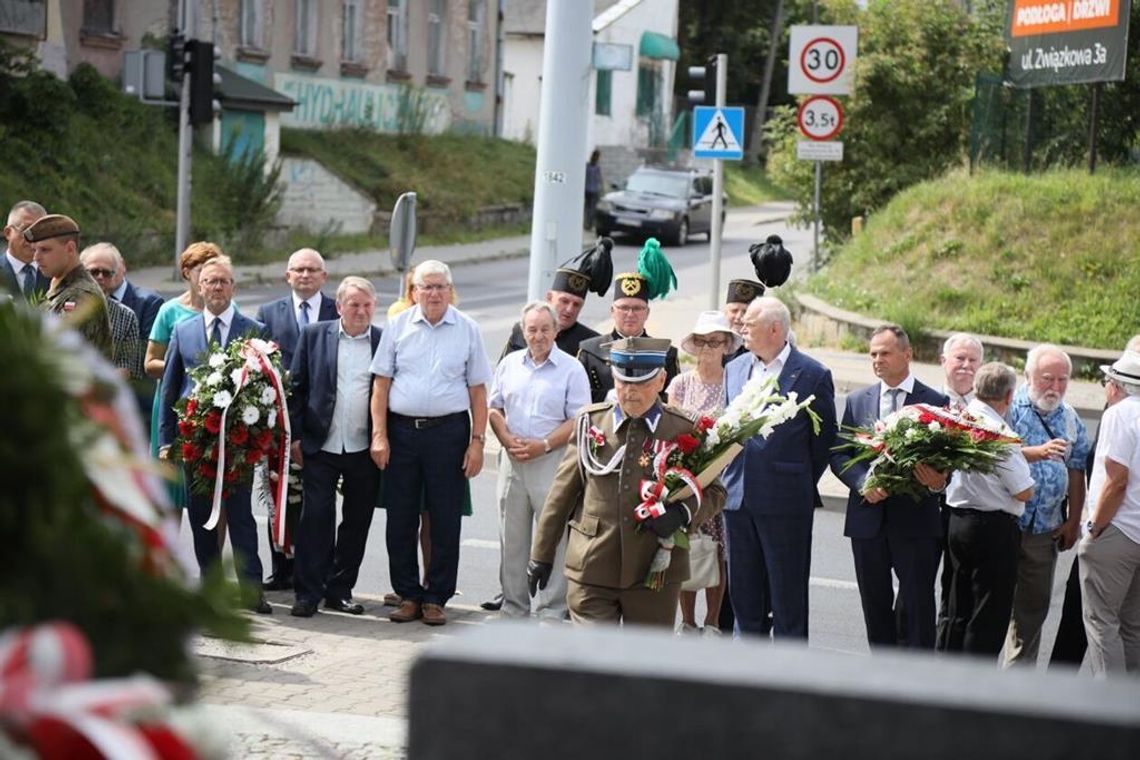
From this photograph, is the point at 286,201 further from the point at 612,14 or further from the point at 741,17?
the point at 741,17

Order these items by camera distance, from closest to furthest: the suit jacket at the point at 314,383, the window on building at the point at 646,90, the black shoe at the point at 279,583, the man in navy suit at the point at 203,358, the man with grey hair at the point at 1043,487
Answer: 1. the man with grey hair at the point at 1043,487
2. the man in navy suit at the point at 203,358
3. the suit jacket at the point at 314,383
4. the black shoe at the point at 279,583
5. the window on building at the point at 646,90

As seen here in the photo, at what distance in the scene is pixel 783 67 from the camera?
78.8m

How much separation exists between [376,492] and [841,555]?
3.58m

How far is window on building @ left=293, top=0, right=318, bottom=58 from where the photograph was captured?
1656 inches

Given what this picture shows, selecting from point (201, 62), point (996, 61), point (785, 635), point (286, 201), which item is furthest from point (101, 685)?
point (286, 201)

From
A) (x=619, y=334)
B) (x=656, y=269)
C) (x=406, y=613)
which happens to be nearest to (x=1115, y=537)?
(x=619, y=334)

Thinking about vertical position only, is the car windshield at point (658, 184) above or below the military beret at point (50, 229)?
above

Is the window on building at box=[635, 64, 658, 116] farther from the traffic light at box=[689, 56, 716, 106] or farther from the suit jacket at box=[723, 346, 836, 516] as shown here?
the suit jacket at box=[723, 346, 836, 516]

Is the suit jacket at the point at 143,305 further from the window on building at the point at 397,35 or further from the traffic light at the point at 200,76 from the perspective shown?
the window on building at the point at 397,35

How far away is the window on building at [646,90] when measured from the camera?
201ft

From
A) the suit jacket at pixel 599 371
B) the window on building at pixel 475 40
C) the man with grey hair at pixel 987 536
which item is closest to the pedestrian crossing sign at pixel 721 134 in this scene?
the suit jacket at pixel 599 371

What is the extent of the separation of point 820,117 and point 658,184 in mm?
21278

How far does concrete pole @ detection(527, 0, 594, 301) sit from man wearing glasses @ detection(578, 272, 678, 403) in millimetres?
3093

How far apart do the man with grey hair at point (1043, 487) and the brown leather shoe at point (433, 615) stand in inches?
120
